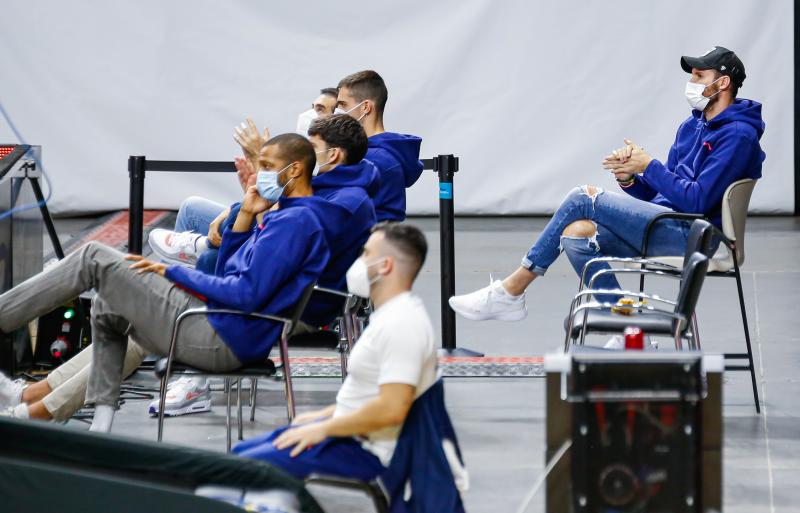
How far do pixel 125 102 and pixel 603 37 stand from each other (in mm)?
3853

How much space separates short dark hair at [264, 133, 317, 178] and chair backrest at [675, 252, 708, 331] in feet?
4.19

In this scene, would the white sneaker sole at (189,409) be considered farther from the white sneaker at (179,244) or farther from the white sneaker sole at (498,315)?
the white sneaker sole at (498,315)

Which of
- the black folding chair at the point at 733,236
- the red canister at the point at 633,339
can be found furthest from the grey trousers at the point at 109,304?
the black folding chair at the point at 733,236

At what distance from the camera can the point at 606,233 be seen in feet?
17.2

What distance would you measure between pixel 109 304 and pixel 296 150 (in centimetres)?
78

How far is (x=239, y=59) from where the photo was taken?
10.4m

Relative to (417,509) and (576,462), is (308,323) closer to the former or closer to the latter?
(417,509)

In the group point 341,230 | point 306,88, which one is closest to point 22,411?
point 341,230

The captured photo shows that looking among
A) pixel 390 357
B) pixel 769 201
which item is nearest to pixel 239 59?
pixel 769 201

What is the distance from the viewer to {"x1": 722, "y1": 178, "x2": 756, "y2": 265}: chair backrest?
4988 millimetres

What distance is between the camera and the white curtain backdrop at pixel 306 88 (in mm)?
10227

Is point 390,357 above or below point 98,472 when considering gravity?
above

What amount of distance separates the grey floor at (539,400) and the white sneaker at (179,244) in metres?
0.54

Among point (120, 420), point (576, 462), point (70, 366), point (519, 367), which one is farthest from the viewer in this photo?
point (519, 367)
